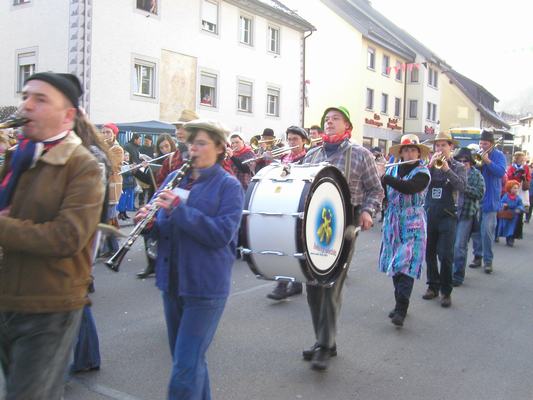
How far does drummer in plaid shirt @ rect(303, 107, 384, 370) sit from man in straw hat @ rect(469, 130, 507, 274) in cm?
454

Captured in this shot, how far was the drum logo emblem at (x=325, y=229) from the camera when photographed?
4043 mm

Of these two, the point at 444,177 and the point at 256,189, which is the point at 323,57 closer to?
the point at 444,177

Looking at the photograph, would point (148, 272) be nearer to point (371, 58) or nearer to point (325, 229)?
point (325, 229)

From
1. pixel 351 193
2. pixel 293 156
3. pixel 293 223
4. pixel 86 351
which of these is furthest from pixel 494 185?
pixel 86 351

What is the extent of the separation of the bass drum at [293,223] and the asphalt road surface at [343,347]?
79 centimetres

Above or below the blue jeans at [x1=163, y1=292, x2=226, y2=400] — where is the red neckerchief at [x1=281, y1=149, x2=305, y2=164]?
above

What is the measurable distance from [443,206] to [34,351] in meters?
4.97

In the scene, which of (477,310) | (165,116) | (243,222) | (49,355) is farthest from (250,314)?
(165,116)

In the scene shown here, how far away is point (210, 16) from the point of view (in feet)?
76.3

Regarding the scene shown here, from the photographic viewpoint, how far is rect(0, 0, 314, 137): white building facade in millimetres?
18875

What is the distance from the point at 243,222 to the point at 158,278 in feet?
3.18

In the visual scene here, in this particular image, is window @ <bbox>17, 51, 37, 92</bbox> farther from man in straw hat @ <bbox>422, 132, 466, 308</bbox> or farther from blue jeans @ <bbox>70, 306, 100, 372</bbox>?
blue jeans @ <bbox>70, 306, 100, 372</bbox>

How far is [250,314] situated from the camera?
5.84 m

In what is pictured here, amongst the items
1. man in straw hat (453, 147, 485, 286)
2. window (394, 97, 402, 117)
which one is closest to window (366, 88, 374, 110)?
window (394, 97, 402, 117)
